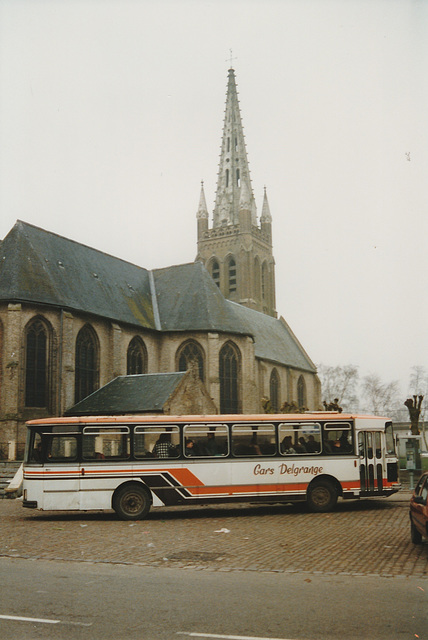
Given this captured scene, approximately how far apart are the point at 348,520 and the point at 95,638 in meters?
10.7

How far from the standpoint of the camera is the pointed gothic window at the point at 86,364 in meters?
38.9

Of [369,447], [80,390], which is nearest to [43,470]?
[369,447]

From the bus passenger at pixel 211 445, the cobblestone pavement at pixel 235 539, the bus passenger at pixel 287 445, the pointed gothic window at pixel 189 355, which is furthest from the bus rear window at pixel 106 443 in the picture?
the pointed gothic window at pixel 189 355

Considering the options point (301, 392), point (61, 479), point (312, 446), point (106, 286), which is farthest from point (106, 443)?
point (301, 392)

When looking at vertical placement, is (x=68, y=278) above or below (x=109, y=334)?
above

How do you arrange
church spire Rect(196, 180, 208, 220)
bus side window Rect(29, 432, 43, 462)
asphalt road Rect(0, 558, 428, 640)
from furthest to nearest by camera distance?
church spire Rect(196, 180, 208, 220) → bus side window Rect(29, 432, 43, 462) → asphalt road Rect(0, 558, 428, 640)

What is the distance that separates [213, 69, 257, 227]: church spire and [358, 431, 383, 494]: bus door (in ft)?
204

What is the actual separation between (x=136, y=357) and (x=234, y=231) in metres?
36.6

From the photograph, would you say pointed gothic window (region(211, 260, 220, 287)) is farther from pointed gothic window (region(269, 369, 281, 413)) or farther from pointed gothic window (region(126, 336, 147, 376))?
pointed gothic window (region(126, 336, 147, 376))

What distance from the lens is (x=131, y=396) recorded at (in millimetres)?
36688

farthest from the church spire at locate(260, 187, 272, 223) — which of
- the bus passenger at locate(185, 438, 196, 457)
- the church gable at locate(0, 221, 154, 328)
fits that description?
the bus passenger at locate(185, 438, 196, 457)

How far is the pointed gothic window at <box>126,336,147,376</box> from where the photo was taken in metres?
43.5

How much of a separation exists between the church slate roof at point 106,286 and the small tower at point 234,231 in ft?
67.6

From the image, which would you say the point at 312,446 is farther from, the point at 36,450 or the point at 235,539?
the point at 36,450
